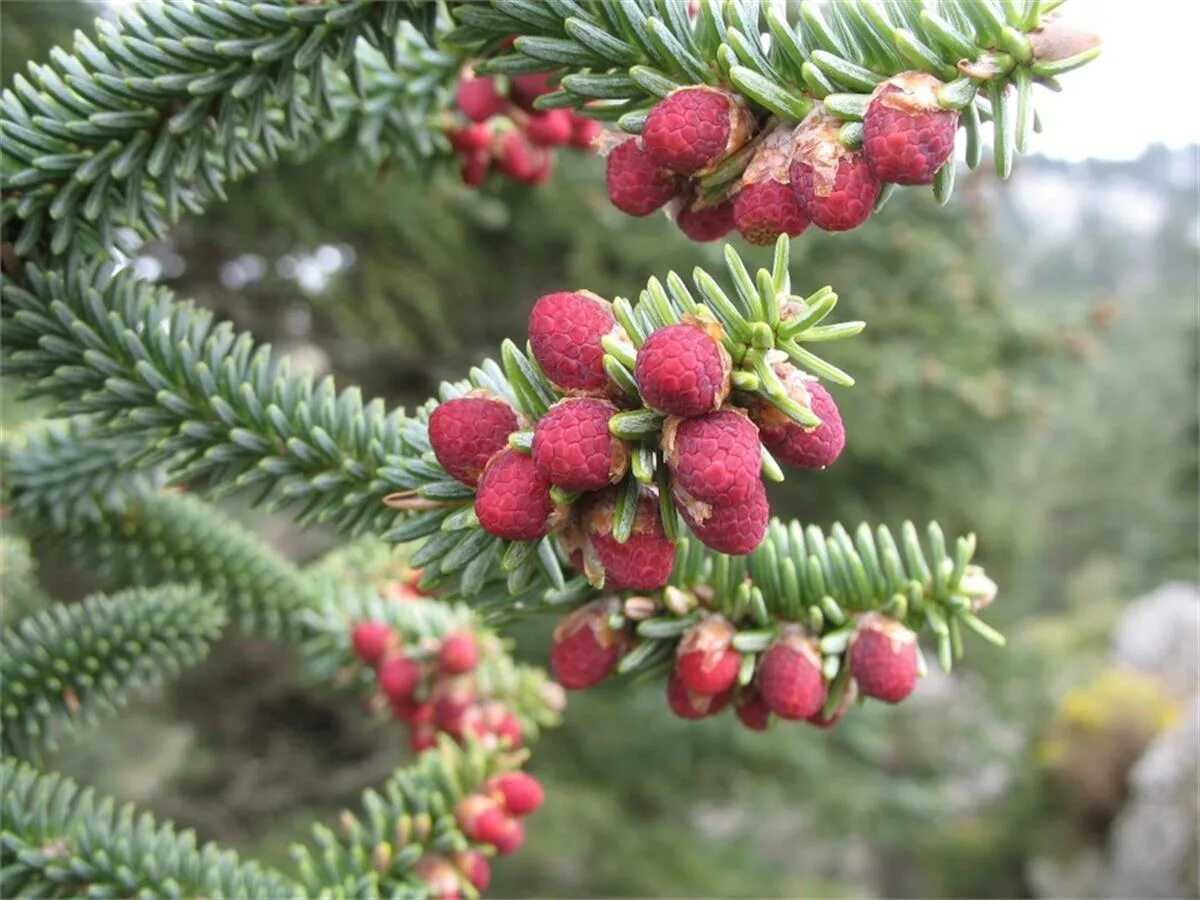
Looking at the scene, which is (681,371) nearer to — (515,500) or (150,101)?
(515,500)

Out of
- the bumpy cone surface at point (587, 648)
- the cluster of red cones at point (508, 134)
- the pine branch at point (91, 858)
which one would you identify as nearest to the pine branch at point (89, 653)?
the pine branch at point (91, 858)

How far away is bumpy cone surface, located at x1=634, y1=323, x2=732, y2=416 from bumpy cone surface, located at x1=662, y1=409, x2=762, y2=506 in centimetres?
1

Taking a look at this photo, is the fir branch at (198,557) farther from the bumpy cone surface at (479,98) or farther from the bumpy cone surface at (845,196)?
the bumpy cone surface at (845,196)

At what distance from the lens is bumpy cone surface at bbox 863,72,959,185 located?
1.90 feet

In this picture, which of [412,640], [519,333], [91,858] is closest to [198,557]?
[412,640]

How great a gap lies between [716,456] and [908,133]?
0.23 meters

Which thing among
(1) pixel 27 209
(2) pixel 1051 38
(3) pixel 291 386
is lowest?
(3) pixel 291 386

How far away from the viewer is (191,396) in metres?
0.94

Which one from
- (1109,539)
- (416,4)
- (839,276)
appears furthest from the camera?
(1109,539)

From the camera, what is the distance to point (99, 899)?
1.00m

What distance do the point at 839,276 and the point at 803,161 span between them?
142 inches

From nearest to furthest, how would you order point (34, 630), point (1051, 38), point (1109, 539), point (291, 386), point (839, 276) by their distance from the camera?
point (1051, 38) → point (291, 386) → point (34, 630) → point (839, 276) → point (1109, 539)

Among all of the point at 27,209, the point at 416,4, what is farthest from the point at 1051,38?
the point at 27,209

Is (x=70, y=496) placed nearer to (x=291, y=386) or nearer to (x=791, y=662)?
(x=291, y=386)
